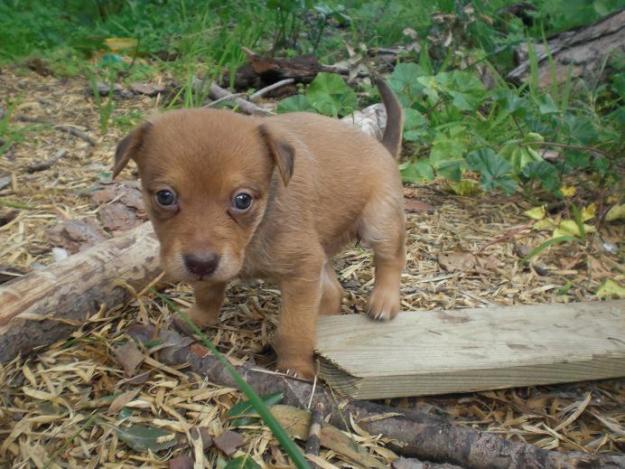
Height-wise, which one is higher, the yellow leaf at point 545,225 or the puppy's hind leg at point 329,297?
the yellow leaf at point 545,225

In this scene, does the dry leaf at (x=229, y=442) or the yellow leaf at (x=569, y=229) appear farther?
the yellow leaf at (x=569, y=229)

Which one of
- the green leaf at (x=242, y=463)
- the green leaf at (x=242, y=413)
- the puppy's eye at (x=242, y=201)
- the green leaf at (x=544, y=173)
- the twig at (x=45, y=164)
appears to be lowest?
the green leaf at (x=242, y=463)

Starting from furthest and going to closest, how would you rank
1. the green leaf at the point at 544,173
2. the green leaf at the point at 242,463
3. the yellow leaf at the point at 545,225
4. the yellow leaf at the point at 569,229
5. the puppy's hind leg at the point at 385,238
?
the green leaf at the point at 544,173 < the yellow leaf at the point at 545,225 < the yellow leaf at the point at 569,229 < the puppy's hind leg at the point at 385,238 < the green leaf at the point at 242,463

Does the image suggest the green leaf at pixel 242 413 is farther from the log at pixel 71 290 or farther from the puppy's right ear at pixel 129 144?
the puppy's right ear at pixel 129 144

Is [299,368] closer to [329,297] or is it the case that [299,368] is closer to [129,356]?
[329,297]

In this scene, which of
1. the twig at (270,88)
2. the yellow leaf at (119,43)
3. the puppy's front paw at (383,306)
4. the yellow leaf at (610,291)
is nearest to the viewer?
the puppy's front paw at (383,306)

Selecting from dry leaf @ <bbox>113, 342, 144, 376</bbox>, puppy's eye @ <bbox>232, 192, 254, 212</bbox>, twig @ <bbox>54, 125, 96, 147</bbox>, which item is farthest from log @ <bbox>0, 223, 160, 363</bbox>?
twig @ <bbox>54, 125, 96, 147</bbox>

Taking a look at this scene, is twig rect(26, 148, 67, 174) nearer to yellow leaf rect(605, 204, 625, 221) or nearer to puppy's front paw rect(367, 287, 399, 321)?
puppy's front paw rect(367, 287, 399, 321)

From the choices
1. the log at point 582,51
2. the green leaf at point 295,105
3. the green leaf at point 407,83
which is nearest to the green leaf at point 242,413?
the green leaf at point 295,105
